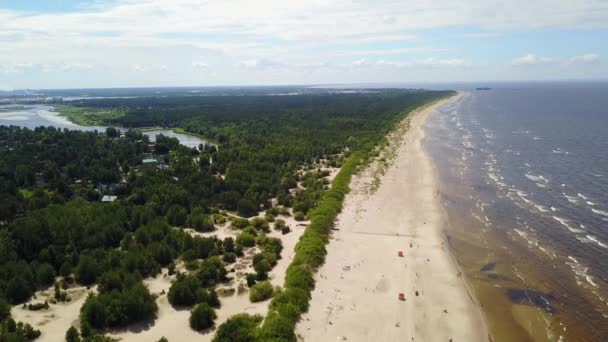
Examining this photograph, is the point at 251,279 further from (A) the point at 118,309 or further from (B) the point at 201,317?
(A) the point at 118,309

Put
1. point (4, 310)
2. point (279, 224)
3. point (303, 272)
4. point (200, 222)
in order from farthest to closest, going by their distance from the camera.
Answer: point (279, 224)
point (200, 222)
point (303, 272)
point (4, 310)

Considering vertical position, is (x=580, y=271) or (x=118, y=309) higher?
(x=118, y=309)

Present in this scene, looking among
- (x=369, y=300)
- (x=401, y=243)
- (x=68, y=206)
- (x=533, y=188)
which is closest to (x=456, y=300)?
(x=369, y=300)

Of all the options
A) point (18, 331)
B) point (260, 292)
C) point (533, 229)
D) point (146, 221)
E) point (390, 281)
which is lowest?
point (390, 281)

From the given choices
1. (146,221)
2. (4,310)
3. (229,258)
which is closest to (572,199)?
(229,258)

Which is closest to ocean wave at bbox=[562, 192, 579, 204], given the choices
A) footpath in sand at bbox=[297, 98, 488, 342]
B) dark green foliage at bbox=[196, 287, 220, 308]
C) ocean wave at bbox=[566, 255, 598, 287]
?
footpath in sand at bbox=[297, 98, 488, 342]

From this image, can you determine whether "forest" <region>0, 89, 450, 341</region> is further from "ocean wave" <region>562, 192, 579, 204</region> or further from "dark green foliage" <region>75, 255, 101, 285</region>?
"ocean wave" <region>562, 192, 579, 204</region>
